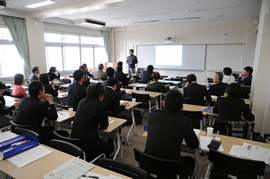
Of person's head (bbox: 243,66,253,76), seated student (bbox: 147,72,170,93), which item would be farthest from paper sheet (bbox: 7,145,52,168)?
person's head (bbox: 243,66,253,76)

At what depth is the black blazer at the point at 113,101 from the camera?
332 centimetres

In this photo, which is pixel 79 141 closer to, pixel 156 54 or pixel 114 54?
pixel 156 54

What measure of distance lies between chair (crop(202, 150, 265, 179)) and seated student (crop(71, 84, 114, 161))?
1.33 metres

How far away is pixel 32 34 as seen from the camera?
6848mm

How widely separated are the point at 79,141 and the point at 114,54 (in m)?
9.58

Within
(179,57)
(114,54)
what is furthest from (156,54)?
(114,54)

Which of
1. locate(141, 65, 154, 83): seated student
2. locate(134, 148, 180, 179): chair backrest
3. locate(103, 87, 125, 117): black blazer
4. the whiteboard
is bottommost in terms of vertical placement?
locate(134, 148, 180, 179): chair backrest

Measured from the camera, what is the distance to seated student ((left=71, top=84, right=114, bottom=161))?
222cm

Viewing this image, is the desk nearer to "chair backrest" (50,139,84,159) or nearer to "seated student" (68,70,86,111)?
"chair backrest" (50,139,84,159)

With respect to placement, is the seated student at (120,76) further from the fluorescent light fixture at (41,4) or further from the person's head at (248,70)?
the person's head at (248,70)

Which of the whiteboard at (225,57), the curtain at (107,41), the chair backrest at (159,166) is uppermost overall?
the curtain at (107,41)

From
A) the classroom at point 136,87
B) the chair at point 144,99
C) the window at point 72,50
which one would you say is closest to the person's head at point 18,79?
the classroom at point 136,87

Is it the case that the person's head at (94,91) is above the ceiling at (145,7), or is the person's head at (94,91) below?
below

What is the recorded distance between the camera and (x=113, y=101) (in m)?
3.34
